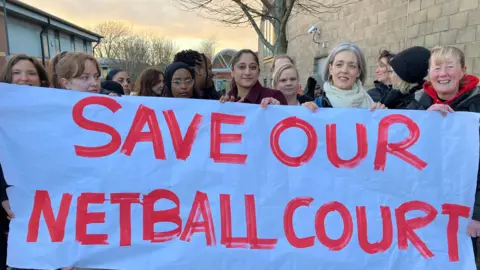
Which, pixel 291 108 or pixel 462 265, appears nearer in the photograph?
pixel 462 265

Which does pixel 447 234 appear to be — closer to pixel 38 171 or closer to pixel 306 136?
pixel 306 136

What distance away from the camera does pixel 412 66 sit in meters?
2.59

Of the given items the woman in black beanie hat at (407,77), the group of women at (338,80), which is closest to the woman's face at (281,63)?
the group of women at (338,80)

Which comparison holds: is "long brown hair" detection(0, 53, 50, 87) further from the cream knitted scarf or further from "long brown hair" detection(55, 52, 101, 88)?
the cream knitted scarf

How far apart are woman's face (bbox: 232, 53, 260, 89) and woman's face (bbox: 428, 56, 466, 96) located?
117 cm

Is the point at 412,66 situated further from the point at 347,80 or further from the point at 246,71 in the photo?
the point at 246,71

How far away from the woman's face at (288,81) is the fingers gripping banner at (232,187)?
813 mm

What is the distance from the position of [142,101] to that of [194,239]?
82 centimetres

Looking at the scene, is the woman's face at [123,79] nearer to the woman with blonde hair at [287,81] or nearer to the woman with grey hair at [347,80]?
the woman with blonde hair at [287,81]

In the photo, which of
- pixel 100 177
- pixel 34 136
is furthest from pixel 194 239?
pixel 34 136

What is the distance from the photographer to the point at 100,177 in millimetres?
1946

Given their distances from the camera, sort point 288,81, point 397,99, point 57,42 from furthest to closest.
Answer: point 57,42
point 288,81
point 397,99

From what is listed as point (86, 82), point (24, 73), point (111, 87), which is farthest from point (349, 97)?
point (111, 87)

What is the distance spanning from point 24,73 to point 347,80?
80.6 inches
